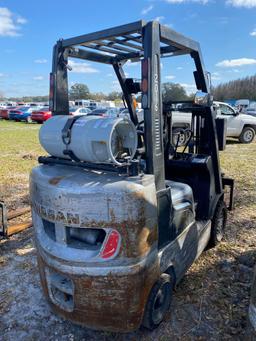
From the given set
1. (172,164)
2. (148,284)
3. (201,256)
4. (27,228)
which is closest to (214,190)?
(172,164)

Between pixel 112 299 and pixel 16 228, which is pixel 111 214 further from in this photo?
pixel 16 228

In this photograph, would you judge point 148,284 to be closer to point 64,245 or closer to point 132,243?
point 132,243

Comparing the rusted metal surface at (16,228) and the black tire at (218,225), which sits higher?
the black tire at (218,225)

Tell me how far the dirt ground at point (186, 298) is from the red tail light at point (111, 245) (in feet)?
2.86

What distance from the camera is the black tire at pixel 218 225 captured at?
12.0ft

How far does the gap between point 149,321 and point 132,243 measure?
2.53 feet

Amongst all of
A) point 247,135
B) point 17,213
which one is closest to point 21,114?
point 247,135

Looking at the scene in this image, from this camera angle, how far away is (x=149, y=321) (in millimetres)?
2391

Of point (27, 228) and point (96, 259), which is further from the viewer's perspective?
point (27, 228)

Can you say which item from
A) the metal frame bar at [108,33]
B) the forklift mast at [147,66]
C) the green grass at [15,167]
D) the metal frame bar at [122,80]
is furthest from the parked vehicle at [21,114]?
the metal frame bar at [108,33]

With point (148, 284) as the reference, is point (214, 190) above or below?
above

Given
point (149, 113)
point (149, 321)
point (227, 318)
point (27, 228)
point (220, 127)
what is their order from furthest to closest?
point (27, 228) → point (220, 127) → point (227, 318) → point (149, 321) → point (149, 113)

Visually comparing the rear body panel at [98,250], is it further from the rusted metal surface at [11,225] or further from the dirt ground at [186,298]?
the rusted metal surface at [11,225]

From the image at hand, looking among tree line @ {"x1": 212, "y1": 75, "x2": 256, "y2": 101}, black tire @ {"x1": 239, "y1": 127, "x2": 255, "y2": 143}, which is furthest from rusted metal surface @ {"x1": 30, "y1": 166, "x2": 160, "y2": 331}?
tree line @ {"x1": 212, "y1": 75, "x2": 256, "y2": 101}
